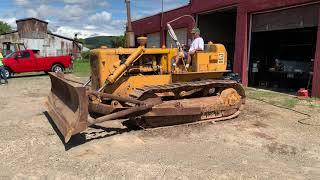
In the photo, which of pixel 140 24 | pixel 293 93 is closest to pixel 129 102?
pixel 293 93


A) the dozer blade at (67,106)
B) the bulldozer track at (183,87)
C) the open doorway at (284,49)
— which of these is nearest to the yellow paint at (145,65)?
the bulldozer track at (183,87)

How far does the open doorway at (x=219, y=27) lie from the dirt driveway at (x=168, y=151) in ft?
38.7

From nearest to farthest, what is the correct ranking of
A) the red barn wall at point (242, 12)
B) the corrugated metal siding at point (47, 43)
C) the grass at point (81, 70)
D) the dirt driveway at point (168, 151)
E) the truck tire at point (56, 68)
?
the dirt driveway at point (168, 151) < the red barn wall at point (242, 12) < the grass at point (81, 70) < the truck tire at point (56, 68) < the corrugated metal siding at point (47, 43)

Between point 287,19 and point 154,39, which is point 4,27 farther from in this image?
point 287,19

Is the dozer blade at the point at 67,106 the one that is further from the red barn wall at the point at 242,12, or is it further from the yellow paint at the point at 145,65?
the red barn wall at the point at 242,12

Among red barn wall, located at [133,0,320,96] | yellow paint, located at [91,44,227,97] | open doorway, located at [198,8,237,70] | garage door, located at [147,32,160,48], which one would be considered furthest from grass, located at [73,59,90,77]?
yellow paint, located at [91,44,227,97]

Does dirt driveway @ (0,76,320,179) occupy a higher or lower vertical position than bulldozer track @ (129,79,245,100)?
lower

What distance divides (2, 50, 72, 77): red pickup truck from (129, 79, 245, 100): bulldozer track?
15.3 m

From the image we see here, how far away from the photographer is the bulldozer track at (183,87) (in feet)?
25.7

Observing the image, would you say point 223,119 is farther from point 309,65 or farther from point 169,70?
point 309,65

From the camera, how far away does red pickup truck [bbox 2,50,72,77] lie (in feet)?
72.7

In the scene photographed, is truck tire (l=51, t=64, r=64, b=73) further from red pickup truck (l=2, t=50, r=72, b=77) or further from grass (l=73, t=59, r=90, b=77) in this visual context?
grass (l=73, t=59, r=90, b=77)

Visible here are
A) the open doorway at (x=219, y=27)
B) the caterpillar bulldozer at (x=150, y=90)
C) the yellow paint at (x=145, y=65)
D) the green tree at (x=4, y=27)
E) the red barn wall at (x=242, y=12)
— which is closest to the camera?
the caterpillar bulldozer at (x=150, y=90)

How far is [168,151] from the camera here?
643 centimetres
